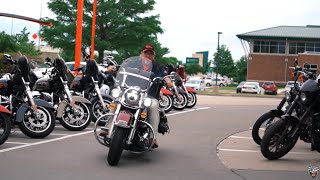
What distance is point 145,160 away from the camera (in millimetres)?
7715

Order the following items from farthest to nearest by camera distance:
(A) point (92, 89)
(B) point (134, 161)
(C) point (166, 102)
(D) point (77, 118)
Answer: (C) point (166, 102) < (A) point (92, 89) < (D) point (77, 118) < (B) point (134, 161)

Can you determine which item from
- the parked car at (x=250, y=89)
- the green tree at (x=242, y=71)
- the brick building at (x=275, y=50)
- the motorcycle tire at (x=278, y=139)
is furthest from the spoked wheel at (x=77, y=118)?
the green tree at (x=242, y=71)

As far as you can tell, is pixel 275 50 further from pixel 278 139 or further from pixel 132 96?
pixel 132 96

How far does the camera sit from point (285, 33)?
234 feet

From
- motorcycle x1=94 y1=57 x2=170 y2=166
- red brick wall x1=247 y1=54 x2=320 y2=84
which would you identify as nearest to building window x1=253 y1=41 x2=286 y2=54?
red brick wall x1=247 y1=54 x2=320 y2=84

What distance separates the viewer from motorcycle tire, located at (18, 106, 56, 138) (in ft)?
29.9

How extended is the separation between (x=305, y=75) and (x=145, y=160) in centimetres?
325

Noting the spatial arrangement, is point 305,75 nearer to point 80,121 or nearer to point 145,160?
point 145,160

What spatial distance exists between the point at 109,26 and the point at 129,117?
39.6 metres

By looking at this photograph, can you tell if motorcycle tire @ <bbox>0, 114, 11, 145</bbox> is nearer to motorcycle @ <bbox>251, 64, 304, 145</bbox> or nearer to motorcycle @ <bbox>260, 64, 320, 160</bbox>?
motorcycle @ <bbox>260, 64, 320, 160</bbox>

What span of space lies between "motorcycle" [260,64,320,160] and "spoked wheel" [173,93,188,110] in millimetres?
8969

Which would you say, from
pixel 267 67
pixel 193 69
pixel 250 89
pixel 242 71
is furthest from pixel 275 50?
pixel 193 69

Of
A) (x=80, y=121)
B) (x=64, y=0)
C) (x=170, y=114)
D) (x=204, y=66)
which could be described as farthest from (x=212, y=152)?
(x=204, y=66)

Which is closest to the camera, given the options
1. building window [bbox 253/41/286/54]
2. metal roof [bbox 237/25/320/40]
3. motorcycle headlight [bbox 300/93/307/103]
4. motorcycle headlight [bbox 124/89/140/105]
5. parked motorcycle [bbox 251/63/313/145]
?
motorcycle headlight [bbox 124/89/140/105]
